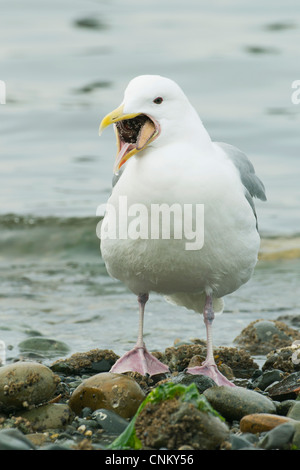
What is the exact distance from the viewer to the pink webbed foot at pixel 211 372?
5.75 metres

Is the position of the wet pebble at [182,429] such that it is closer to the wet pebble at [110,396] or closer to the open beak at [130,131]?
the wet pebble at [110,396]

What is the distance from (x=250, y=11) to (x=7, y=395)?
2042 cm

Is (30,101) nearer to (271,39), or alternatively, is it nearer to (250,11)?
(271,39)

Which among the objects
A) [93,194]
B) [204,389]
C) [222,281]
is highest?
[222,281]

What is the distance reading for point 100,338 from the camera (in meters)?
7.86

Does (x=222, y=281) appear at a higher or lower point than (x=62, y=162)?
higher

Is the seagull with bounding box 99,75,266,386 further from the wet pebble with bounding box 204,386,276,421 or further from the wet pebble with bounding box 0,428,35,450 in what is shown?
the wet pebble with bounding box 0,428,35,450

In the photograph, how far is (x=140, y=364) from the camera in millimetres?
6039

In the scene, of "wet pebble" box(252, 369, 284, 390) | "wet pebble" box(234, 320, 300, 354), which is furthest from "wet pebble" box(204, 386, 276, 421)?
"wet pebble" box(234, 320, 300, 354)

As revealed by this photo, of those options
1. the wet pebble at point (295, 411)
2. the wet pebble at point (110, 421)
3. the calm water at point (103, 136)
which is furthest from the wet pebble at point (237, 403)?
the calm water at point (103, 136)

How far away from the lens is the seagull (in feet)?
17.3

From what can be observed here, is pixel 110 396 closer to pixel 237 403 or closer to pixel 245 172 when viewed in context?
pixel 237 403

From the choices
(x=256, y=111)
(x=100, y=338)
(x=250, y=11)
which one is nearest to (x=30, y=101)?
(x=256, y=111)

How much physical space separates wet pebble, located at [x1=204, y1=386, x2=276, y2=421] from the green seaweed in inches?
→ 18.6
